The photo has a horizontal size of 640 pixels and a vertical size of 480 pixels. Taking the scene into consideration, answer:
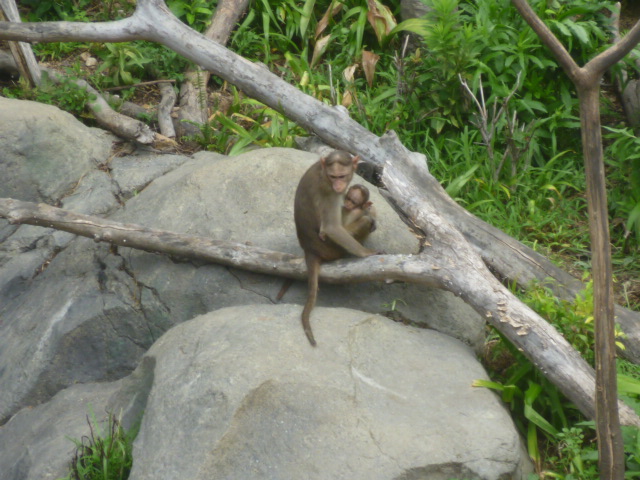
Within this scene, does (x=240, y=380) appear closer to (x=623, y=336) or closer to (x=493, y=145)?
(x=623, y=336)

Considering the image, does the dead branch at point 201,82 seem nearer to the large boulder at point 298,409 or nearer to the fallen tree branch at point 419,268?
the fallen tree branch at point 419,268

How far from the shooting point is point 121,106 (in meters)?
7.59

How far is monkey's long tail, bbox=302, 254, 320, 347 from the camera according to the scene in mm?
4230

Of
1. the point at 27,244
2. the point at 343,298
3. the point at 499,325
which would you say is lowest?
the point at 27,244

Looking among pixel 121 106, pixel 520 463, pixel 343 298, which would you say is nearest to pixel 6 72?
pixel 121 106

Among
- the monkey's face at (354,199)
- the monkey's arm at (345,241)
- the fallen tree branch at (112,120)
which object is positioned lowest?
the fallen tree branch at (112,120)

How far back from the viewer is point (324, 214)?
495 centimetres

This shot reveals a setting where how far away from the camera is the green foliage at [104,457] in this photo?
4.08m

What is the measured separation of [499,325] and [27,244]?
12.7ft

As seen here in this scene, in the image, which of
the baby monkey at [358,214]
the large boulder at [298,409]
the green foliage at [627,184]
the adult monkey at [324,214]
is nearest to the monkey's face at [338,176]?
the adult monkey at [324,214]

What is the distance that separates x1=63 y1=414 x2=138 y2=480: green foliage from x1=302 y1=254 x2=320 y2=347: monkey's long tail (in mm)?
1158

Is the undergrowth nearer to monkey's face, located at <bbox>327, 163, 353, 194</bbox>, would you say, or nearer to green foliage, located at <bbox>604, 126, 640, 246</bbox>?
green foliage, located at <bbox>604, 126, 640, 246</bbox>

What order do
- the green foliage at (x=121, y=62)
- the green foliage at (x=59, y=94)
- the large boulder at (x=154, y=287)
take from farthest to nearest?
1. the green foliage at (x=121, y=62)
2. the green foliage at (x=59, y=94)
3. the large boulder at (x=154, y=287)

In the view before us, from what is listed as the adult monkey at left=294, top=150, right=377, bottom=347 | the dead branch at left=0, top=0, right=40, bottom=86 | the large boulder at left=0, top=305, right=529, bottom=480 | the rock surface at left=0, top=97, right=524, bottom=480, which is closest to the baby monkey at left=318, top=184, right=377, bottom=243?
the adult monkey at left=294, top=150, right=377, bottom=347
